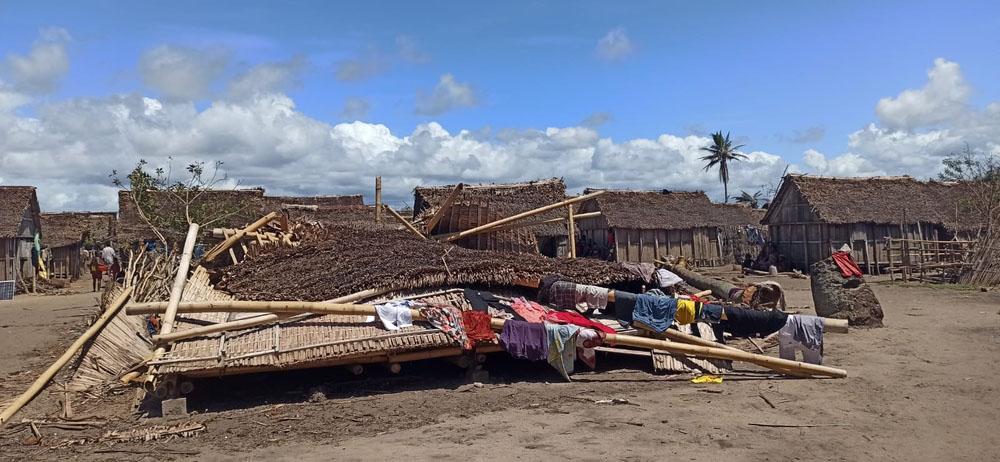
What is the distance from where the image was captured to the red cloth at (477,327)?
7.89 m

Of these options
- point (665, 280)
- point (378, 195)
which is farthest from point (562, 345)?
point (378, 195)

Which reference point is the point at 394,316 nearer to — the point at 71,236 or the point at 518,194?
the point at 518,194

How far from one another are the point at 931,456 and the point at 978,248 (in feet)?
47.6

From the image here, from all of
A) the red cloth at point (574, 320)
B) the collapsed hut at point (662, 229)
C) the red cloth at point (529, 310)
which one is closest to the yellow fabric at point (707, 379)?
the red cloth at point (574, 320)

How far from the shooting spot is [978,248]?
1731 centimetres

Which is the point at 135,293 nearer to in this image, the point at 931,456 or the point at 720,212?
the point at 931,456

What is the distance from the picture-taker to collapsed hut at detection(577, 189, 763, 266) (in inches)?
1067

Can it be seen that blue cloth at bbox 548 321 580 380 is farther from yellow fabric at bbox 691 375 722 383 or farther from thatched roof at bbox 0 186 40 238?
thatched roof at bbox 0 186 40 238

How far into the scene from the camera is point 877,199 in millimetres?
24453

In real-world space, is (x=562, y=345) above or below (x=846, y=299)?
below

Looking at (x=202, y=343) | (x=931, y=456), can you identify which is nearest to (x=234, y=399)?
(x=202, y=343)

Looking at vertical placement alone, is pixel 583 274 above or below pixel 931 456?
above

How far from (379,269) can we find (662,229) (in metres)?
20.2

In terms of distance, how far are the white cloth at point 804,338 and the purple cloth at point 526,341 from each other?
2.73 m
